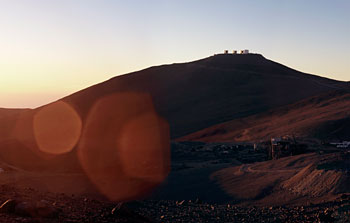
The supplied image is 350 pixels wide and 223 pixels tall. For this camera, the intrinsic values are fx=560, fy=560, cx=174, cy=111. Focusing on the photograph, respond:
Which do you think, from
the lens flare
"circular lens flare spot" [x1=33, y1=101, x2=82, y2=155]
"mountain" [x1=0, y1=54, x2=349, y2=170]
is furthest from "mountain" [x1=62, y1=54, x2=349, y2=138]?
the lens flare

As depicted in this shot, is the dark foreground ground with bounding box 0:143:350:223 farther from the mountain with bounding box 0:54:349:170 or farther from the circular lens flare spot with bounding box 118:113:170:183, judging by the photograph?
the mountain with bounding box 0:54:349:170

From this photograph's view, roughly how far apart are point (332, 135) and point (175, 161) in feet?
49.3

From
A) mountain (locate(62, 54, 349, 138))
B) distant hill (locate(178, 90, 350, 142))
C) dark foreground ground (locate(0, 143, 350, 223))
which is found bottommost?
dark foreground ground (locate(0, 143, 350, 223))

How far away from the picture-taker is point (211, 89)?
309 ft

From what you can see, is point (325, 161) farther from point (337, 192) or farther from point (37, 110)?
point (37, 110)

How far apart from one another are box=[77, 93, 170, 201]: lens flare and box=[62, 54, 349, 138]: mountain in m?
2.94

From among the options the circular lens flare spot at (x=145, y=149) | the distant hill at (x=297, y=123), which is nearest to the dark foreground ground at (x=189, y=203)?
the circular lens flare spot at (x=145, y=149)

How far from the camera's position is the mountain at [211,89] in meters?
79.6

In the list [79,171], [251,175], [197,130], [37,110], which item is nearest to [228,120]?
[197,130]

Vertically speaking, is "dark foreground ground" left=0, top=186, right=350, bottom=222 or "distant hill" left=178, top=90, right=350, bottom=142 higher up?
"distant hill" left=178, top=90, right=350, bottom=142

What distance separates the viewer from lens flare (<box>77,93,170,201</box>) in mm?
30309

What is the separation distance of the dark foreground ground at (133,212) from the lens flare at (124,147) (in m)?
8.25

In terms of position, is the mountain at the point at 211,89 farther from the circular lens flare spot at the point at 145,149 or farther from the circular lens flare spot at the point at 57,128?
the circular lens flare spot at the point at 145,149

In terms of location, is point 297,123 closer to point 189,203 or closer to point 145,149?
point 145,149
